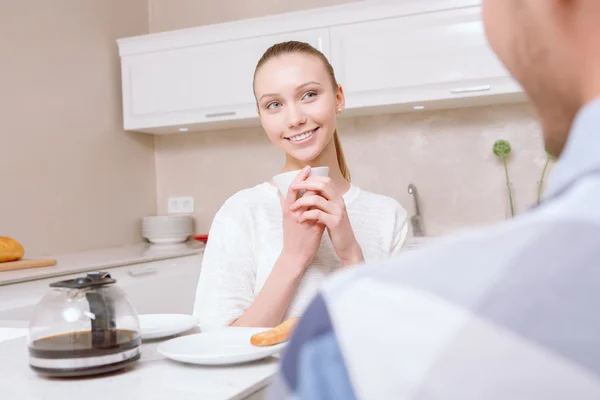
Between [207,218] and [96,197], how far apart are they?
2.21 feet

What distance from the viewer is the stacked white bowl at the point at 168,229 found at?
351 cm

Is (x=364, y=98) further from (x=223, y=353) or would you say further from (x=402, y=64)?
(x=223, y=353)

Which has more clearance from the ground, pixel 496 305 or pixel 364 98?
pixel 364 98

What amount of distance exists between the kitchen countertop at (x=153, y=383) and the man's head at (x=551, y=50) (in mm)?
514

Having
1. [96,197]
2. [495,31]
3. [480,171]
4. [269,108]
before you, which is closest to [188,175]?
[96,197]

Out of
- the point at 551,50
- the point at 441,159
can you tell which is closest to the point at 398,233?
the point at 551,50

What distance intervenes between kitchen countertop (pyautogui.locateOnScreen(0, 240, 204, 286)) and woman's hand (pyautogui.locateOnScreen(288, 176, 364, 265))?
4.04 ft

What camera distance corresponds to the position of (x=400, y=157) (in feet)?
11.1

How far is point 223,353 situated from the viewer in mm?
873

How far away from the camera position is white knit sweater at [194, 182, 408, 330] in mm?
1338

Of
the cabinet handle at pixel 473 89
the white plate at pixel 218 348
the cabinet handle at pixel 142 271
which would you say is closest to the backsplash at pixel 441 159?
the cabinet handle at pixel 473 89

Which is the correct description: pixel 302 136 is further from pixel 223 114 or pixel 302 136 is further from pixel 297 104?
pixel 223 114

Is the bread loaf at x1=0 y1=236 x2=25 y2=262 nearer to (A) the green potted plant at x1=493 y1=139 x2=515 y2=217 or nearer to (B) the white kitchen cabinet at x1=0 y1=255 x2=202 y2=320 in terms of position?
(B) the white kitchen cabinet at x1=0 y1=255 x2=202 y2=320

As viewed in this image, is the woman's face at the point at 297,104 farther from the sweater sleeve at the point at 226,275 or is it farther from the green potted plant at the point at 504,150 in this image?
the green potted plant at the point at 504,150
